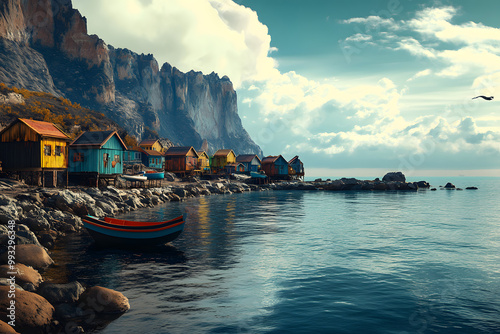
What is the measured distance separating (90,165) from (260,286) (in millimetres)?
35812

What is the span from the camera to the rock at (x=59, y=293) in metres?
11.4

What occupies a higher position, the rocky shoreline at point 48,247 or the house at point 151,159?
the house at point 151,159

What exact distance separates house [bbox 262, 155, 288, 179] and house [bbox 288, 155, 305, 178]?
3736 millimetres

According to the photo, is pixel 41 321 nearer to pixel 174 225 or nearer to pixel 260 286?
pixel 260 286

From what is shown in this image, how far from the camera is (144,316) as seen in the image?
11.0m

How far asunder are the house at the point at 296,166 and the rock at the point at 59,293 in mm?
95403

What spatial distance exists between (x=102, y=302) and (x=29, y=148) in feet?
103

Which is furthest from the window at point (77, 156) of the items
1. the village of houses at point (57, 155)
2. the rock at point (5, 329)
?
the rock at point (5, 329)

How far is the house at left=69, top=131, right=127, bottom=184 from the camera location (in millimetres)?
43625

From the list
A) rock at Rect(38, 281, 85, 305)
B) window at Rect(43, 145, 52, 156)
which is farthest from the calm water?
window at Rect(43, 145, 52, 156)

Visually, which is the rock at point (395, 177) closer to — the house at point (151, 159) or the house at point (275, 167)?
the house at point (275, 167)

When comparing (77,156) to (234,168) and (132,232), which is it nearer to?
(132,232)

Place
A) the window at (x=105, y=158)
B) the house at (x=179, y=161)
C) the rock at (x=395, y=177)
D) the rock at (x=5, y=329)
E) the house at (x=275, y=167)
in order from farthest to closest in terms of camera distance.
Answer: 1. the rock at (x=395, y=177)
2. the house at (x=275, y=167)
3. the house at (x=179, y=161)
4. the window at (x=105, y=158)
5. the rock at (x=5, y=329)

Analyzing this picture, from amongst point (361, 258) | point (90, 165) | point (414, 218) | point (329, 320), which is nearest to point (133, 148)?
point (90, 165)
